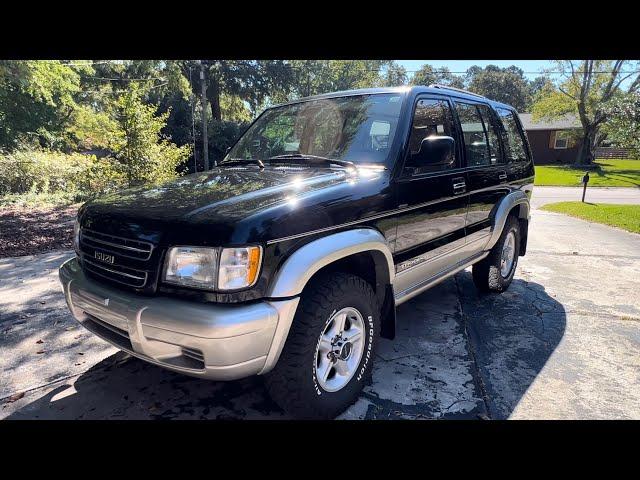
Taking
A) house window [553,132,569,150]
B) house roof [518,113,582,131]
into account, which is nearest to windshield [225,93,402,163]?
house roof [518,113,582,131]

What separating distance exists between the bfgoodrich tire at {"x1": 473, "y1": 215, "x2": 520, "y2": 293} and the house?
116 feet

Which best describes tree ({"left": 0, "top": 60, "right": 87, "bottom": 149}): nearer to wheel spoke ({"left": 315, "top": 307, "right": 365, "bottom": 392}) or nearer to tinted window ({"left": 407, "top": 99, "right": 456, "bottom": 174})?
tinted window ({"left": 407, "top": 99, "right": 456, "bottom": 174})

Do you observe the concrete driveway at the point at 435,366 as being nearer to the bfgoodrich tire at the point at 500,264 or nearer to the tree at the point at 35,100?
the bfgoodrich tire at the point at 500,264

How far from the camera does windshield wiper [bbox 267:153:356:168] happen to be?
9.85ft

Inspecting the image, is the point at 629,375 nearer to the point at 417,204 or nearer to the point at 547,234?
the point at 417,204

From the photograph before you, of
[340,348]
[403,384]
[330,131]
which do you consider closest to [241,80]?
[330,131]

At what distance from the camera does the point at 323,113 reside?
3.48 meters

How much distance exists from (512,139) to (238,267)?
13.5 ft

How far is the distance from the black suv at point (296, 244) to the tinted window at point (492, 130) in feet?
1.30

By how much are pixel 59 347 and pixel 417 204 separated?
10.4ft

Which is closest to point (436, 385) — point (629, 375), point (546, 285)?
point (629, 375)

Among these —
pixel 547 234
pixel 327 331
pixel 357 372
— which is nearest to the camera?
pixel 327 331

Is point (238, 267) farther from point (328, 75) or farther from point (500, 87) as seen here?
point (500, 87)

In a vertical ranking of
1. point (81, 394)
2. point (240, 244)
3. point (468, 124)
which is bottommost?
point (81, 394)
